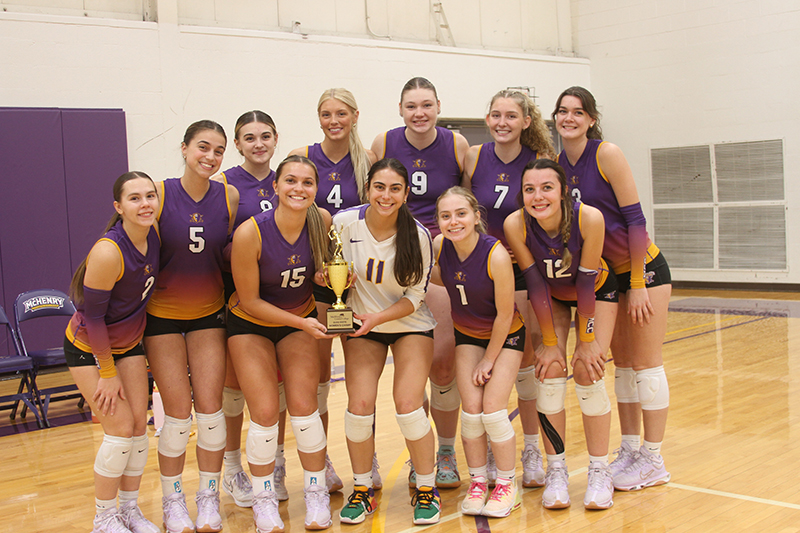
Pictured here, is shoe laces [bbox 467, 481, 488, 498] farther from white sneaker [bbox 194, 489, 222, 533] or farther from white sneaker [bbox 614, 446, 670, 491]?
white sneaker [bbox 194, 489, 222, 533]

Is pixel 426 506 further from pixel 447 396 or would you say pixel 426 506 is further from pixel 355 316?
pixel 355 316

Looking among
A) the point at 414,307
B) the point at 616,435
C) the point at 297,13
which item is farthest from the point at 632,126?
the point at 414,307

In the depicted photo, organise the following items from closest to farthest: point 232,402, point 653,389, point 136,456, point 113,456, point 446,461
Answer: point 113,456 → point 136,456 → point 653,389 → point 232,402 → point 446,461

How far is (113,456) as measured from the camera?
293 centimetres

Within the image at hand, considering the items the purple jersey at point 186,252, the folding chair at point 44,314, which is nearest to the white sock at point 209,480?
the purple jersey at point 186,252

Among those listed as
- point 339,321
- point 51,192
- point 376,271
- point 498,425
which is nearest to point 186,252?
point 339,321

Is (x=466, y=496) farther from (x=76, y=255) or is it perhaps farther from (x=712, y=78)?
(x=712, y=78)

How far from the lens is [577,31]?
12.3 metres

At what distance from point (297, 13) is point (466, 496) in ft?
24.6

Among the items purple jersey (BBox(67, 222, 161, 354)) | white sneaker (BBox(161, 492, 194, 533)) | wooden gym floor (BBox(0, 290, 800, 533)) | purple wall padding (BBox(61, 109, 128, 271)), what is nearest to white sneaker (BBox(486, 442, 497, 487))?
wooden gym floor (BBox(0, 290, 800, 533))

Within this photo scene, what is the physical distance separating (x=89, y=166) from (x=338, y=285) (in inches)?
212

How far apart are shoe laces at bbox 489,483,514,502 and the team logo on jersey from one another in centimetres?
428

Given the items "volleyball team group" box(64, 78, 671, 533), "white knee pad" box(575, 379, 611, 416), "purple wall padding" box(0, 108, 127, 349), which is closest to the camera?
"volleyball team group" box(64, 78, 671, 533)

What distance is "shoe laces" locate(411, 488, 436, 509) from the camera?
124 inches
